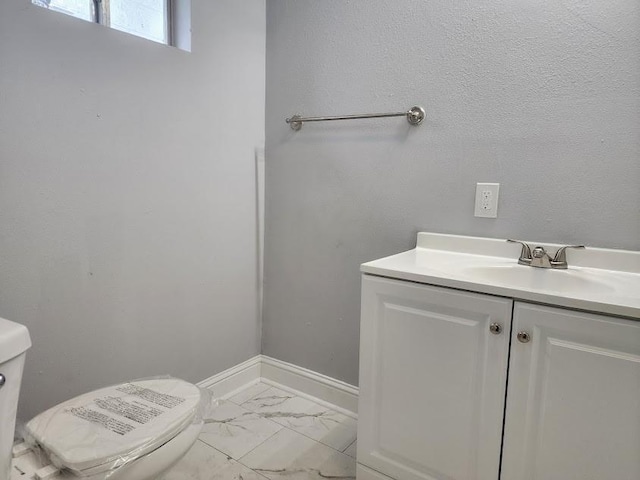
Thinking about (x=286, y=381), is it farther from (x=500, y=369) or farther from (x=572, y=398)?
(x=572, y=398)

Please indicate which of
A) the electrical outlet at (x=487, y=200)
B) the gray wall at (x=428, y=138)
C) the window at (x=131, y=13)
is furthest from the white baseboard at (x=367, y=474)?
the window at (x=131, y=13)

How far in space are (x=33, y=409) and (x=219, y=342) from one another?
736mm

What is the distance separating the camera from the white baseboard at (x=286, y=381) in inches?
71.8

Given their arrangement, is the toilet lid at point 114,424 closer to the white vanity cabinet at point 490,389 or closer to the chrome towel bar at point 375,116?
the white vanity cabinet at point 490,389

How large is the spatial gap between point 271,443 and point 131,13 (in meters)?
1.70

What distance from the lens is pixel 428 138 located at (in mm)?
1536

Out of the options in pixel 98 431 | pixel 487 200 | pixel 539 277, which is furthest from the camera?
pixel 487 200

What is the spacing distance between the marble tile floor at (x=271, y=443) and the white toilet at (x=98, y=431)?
0.48 meters

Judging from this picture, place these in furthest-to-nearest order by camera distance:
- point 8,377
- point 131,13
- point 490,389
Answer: point 131,13, point 490,389, point 8,377

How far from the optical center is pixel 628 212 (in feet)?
4.05

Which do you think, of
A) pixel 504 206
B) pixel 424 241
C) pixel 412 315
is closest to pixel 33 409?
pixel 412 315

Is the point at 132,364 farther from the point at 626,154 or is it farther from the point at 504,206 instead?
the point at 626,154

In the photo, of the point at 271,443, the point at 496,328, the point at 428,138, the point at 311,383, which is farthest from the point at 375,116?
the point at 271,443

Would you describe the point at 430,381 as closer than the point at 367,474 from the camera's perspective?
Yes
